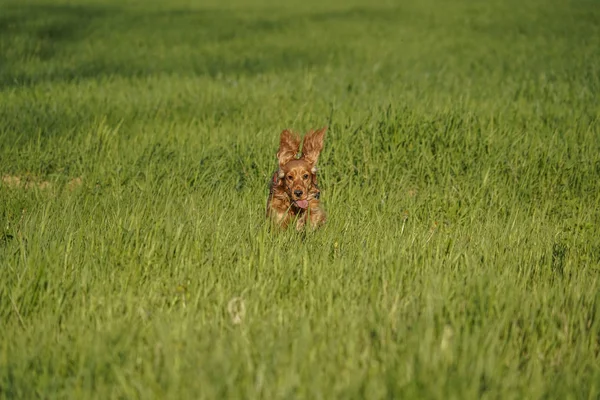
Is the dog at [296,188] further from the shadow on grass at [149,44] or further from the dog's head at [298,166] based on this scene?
the shadow on grass at [149,44]

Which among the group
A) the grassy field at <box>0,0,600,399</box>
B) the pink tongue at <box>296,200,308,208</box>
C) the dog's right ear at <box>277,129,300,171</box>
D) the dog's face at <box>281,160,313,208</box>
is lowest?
the grassy field at <box>0,0,600,399</box>

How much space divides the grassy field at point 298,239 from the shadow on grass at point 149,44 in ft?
0.99

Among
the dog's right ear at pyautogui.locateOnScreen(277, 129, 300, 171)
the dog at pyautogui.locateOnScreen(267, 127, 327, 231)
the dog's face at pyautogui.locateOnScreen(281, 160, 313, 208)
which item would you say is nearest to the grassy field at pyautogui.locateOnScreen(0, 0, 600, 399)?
the dog at pyautogui.locateOnScreen(267, 127, 327, 231)

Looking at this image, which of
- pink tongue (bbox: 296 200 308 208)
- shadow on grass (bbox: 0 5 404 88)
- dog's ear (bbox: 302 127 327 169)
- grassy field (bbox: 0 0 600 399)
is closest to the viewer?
grassy field (bbox: 0 0 600 399)

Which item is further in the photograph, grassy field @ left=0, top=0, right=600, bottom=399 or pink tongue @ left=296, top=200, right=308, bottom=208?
pink tongue @ left=296, top=200, right=308, bottom=208

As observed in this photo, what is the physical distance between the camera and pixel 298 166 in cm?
483

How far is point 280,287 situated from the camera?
3650 millimetres

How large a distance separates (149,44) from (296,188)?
13.1 metres

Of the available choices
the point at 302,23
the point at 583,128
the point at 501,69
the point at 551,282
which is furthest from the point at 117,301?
the point at 302,23

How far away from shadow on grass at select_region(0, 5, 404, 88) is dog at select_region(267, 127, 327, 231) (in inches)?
240

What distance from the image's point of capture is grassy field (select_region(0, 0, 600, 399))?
9.14ft

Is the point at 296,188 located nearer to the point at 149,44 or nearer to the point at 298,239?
the point at 298,239

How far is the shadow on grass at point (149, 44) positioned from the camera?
12.7m

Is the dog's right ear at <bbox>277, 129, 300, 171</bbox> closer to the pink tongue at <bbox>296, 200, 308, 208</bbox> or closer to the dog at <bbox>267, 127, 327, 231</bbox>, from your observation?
the dog at <bbox>267, 127, 327, 231</bbox>
